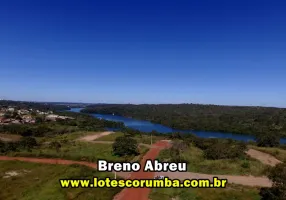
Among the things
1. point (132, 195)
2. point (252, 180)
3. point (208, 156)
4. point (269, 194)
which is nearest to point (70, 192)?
point (132, 195)

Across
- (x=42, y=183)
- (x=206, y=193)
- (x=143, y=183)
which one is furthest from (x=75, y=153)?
(x=206, y=193)

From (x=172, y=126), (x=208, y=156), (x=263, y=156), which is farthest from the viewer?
(x=172, y=126)

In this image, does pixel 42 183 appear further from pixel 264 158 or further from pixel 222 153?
pixel 264 158

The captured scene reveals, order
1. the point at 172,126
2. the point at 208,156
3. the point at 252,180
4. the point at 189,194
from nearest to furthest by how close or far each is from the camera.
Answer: the point at 189,194 < the point at 252,180 < the point at 208,156 < the point at 172,126

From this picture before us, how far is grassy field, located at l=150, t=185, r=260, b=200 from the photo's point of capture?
25.2 m

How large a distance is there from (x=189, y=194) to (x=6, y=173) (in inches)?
953

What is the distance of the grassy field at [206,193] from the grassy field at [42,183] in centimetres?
464

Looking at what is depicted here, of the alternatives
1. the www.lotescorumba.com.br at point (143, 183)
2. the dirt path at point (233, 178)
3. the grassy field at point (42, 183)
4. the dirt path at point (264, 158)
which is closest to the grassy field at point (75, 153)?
the grassy field at point (42, 183)

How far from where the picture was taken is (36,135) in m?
74.6

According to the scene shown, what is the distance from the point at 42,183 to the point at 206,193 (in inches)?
704

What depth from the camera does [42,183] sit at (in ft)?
98.5

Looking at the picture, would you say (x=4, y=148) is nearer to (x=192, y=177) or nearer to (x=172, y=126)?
(x=192, y=177)

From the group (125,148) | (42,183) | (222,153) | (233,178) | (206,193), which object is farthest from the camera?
(125,148)

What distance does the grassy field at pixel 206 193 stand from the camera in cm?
2523
